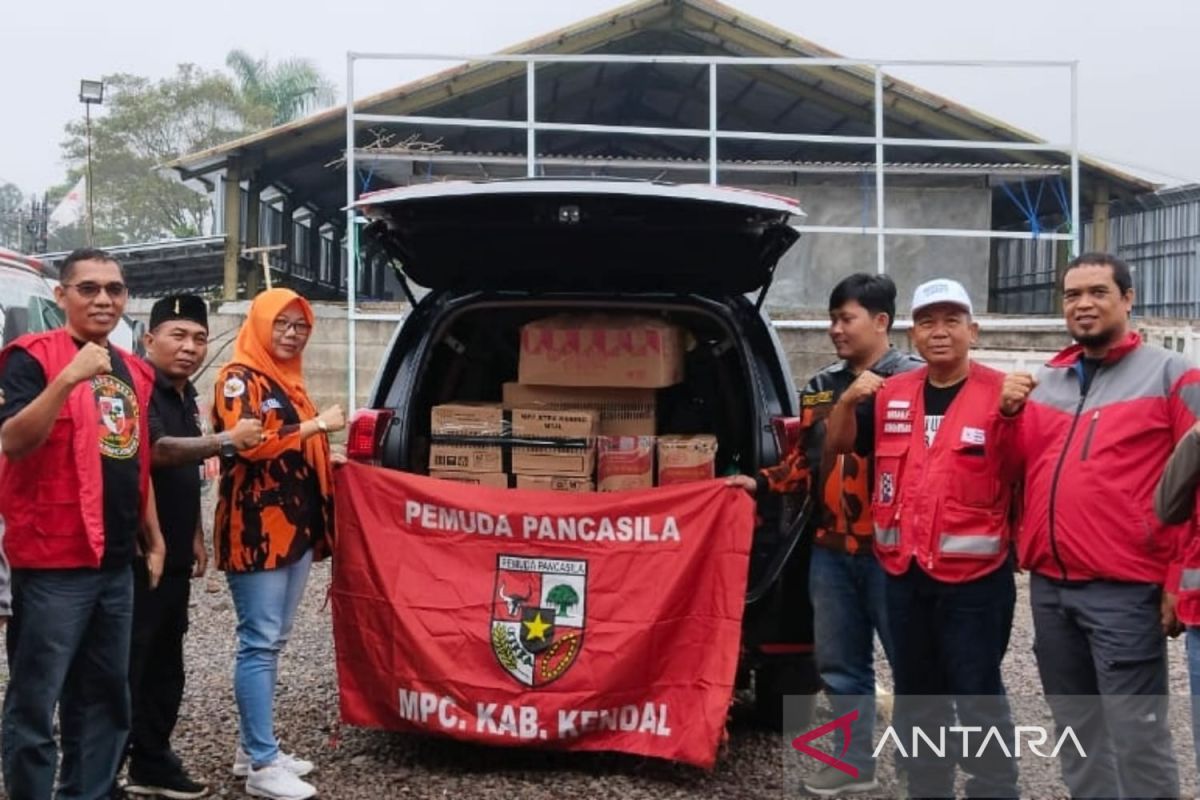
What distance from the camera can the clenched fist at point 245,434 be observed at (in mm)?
3652

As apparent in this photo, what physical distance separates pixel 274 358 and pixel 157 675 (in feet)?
3.99

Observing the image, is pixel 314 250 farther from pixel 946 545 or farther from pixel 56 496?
pixel 946 545

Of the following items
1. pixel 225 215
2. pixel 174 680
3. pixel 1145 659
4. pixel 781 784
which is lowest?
pixel 781 784

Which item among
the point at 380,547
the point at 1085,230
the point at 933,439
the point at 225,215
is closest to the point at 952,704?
the point at 933,439

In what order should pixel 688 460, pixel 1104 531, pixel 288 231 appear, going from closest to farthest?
pixel 1104 531 < pixel 688 460 < pixel 288 231

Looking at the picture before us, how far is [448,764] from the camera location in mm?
4148

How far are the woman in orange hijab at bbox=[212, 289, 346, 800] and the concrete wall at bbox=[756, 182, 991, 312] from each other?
10712 millimetres

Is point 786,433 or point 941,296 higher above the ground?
point 941,296

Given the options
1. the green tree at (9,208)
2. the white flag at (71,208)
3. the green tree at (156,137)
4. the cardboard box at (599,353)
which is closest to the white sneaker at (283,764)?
the cardboard box at (599,353)

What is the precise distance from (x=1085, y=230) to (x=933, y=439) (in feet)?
51.5

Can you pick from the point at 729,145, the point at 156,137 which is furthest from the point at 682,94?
the point at 156,137

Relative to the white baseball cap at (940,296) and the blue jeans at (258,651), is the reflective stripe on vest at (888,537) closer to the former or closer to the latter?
the white baseball cap at (940,296)

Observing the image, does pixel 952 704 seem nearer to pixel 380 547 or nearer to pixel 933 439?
pixel 933 439

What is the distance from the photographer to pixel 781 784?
13.1ft
